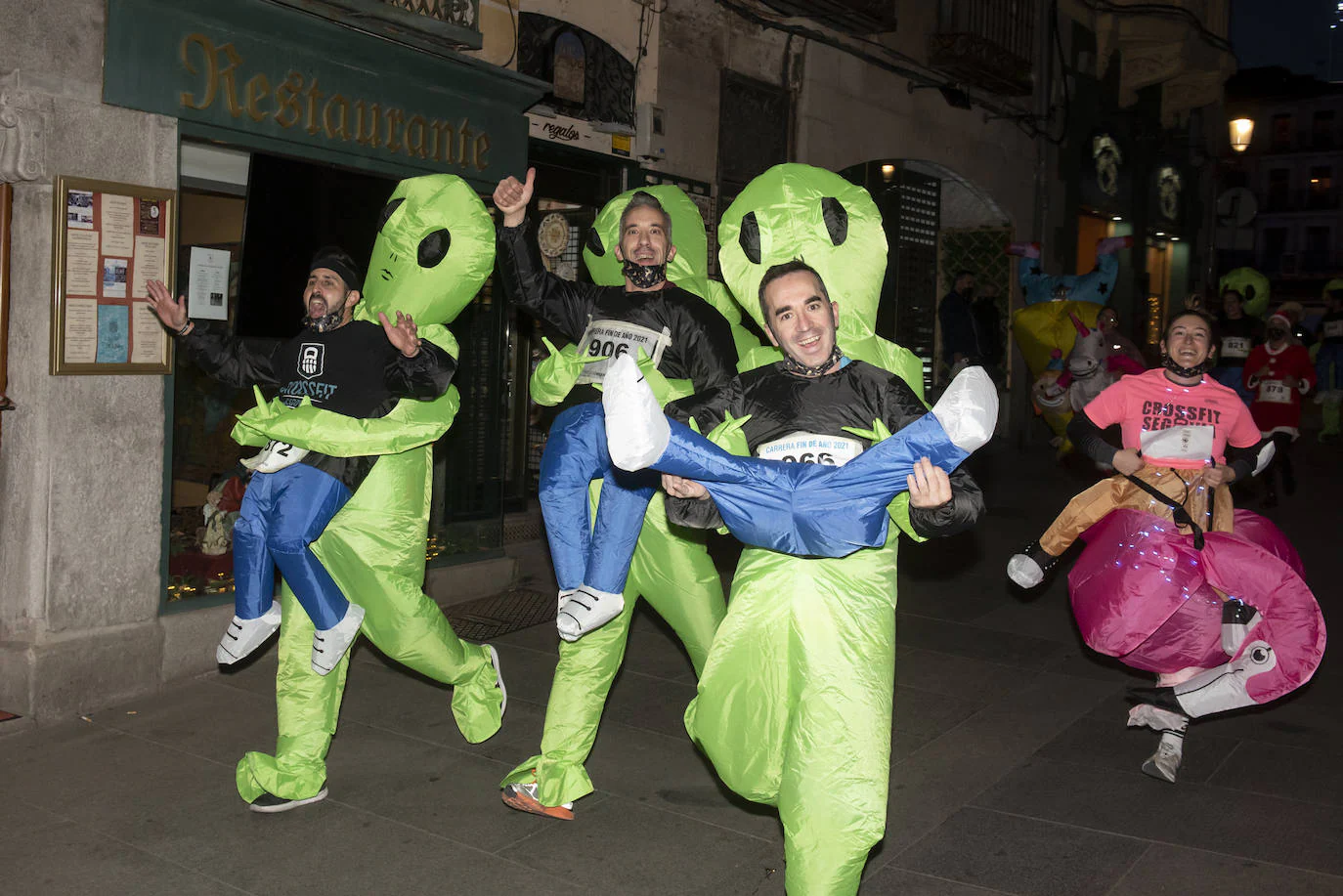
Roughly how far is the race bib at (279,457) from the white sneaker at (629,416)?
186 centimetres

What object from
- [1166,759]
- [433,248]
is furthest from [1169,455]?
[433,248]

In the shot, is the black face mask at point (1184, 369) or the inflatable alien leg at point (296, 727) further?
the black face mask at point (1184, 369)

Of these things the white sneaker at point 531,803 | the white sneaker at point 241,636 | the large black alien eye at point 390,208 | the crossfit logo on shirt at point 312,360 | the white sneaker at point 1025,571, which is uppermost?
the large black alien eye at point 390,208

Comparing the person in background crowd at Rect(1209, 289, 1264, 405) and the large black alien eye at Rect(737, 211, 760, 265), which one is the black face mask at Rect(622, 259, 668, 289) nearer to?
the large black alien eye at Rect(737, 211, 760, 265)

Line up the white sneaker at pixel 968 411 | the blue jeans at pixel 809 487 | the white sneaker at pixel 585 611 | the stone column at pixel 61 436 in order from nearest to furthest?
the white sneaker at pixel 968 411, the blue jeans at pixel 809 487, the white sneaker at pixel 585 611, the stone column at pixel 61 436

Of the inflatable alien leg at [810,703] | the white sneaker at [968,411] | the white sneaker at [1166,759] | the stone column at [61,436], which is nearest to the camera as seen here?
the white sneaker at [968,411]

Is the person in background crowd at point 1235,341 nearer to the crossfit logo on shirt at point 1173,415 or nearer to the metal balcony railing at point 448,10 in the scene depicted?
the crossfit logo on shirt at point 1173,415

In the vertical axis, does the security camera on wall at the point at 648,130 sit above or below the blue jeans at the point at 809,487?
above

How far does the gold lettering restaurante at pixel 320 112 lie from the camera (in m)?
5.86

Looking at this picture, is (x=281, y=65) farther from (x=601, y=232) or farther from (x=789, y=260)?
(x=789, y=260)

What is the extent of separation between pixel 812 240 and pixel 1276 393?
999 cm

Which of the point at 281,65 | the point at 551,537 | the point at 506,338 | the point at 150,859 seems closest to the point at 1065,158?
the point at 506,338

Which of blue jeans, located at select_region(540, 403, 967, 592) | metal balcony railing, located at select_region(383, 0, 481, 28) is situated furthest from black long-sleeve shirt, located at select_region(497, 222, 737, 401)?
metal balcony railing, located at select_region(383, 0, 481, 28)

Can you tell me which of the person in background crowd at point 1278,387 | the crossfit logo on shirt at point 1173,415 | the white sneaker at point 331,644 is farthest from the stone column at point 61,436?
the person in background crowd at point 1278,387
